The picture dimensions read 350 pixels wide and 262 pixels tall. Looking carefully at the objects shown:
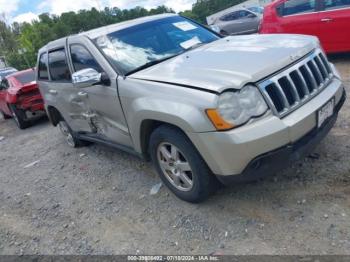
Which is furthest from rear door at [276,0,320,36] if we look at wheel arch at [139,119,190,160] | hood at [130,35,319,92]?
wheel arch at [139,119,190,160]

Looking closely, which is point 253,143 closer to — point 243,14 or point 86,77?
point 86,77

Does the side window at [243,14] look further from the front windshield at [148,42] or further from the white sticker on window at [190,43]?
the white sticker on window at [190,43]

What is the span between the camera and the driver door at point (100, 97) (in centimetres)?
388

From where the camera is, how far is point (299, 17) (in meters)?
7.80

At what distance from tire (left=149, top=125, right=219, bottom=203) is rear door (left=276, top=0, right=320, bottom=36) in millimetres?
5380

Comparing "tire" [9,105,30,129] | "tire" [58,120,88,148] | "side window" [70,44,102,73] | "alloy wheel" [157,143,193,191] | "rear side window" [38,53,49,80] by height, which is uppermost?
"side window" [70,44,102,73]

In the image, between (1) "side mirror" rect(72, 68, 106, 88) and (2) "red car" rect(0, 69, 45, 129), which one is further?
(2) "red car" rect(0, 69, 45, 129)

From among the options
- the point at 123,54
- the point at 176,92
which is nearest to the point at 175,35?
the point at 123,54

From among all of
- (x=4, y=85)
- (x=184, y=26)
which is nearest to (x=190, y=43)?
(x=184, y=26)

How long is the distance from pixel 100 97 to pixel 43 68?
225cm

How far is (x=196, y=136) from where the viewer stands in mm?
2998

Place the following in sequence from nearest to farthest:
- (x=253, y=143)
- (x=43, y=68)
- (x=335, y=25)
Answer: (x=253, y=143) → (x=43, y=68) → (x=335, y=25)

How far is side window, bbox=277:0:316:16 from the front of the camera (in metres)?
7.65

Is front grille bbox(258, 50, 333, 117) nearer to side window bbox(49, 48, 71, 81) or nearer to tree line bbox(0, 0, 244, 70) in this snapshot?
side window bbox(49, 48, 71, 81)
